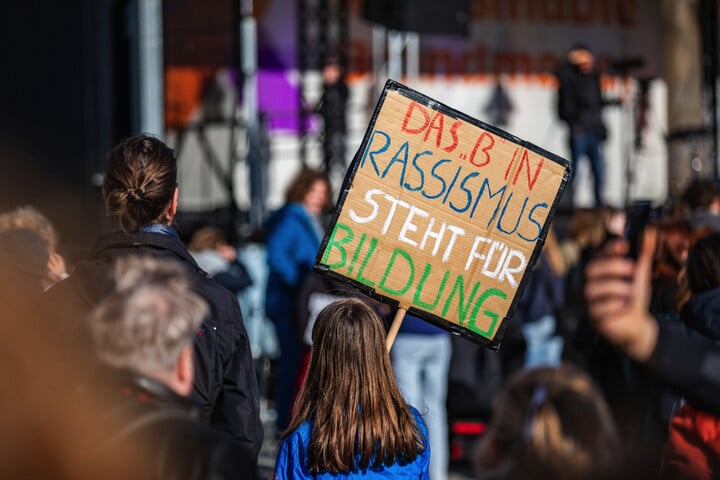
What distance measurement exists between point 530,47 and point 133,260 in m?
13.4

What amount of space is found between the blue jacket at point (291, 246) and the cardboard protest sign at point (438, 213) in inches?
126

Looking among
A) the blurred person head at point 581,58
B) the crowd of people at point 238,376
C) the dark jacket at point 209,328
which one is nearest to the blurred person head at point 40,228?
the crowd of people at point 238,376

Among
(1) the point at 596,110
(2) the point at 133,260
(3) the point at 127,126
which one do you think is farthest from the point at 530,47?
(2) the point at 133,260

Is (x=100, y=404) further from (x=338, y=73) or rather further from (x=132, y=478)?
(x=338, y=73)

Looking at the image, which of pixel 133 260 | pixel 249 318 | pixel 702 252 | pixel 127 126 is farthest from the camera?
pixel 127 126

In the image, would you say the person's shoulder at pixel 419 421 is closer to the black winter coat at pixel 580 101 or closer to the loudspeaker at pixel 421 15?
the black winter coat at pixel 580 101

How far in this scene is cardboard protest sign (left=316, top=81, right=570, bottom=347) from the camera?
3.66 metres

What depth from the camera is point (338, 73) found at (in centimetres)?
1066

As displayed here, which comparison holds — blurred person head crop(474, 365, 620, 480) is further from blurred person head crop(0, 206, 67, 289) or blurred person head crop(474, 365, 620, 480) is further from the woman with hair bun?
blurred person head crop(0, 206, 67, 289)

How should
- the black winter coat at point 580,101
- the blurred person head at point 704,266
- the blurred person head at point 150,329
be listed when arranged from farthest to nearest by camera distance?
the black winter coat at point 580,101
the blurred person head at point 704,266
the blurred person head at point 150,329

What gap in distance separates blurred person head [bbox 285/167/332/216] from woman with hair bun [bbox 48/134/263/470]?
11.6 feet

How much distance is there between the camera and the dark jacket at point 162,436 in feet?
7.02

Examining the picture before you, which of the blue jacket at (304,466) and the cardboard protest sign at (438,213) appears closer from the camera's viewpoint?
the blue jacket at (304,466)

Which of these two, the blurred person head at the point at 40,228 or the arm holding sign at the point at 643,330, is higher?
the arm holding sign at the point at 643,330
